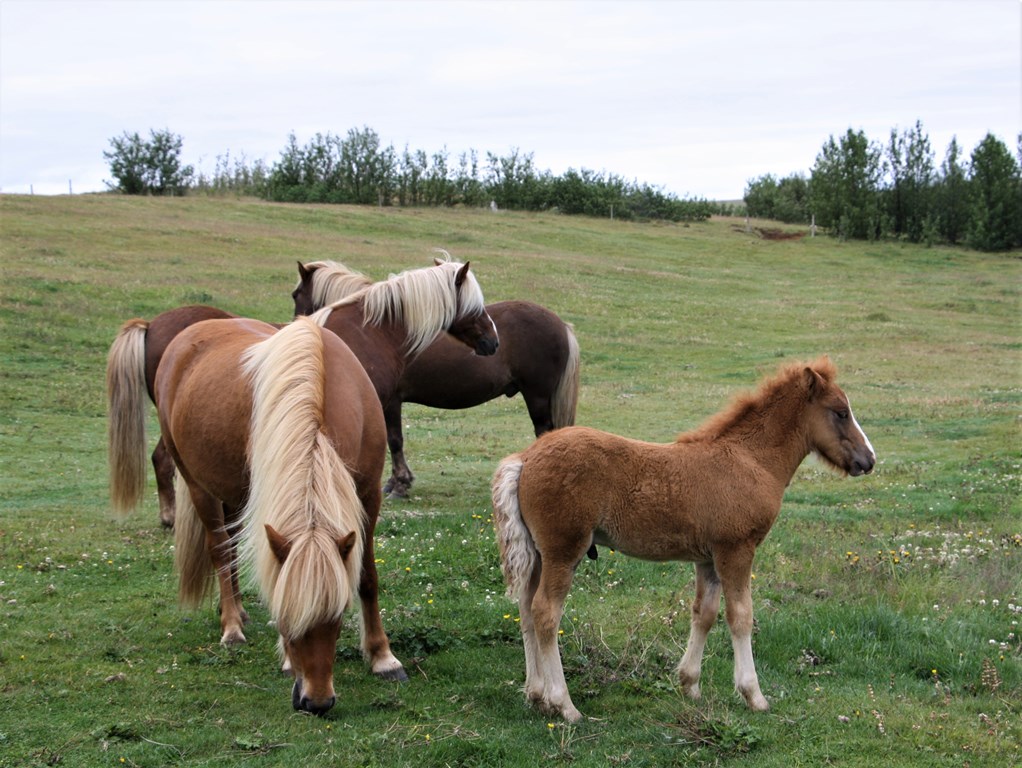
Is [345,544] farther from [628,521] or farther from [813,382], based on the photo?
[813,382]

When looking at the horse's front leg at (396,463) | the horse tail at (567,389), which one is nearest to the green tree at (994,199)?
the horse tail at (567,389)

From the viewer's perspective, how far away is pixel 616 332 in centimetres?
2841

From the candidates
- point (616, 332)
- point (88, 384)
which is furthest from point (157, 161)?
point (88, 384)

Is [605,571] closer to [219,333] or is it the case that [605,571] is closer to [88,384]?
[219,333]

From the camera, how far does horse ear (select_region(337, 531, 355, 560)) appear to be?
4.47m

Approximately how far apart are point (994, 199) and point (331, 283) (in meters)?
60.6

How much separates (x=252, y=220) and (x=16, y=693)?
41002 millimetres

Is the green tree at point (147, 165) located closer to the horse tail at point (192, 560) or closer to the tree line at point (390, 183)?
the tree line at point (390, 183)

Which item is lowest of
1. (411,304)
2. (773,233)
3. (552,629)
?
(552,629)

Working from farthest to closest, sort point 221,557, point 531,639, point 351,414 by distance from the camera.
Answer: point 221,557, point 351,414, point 531,639

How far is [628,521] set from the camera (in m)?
5.13

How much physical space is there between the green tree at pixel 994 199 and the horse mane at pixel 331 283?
58.9 meters

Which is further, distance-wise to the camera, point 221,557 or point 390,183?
point 390,183

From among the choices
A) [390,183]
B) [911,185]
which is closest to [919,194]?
[911,185]
